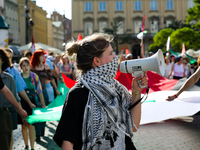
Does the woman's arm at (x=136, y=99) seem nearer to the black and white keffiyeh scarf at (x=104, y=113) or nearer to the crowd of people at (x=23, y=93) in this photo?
the black and white keffiyeh scarf at (x=104, y=113)

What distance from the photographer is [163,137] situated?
6.95m

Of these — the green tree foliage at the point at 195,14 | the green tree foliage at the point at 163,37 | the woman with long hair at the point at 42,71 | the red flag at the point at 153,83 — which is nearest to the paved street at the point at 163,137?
the woman with long hair at the point at 42,71

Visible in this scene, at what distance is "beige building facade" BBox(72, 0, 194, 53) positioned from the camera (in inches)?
2473

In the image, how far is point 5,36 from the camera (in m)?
8.57

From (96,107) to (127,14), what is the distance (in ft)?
205

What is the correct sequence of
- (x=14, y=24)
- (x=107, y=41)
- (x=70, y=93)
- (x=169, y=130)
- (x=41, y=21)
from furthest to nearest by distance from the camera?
(x=41, y=21) < (x=14, y=24) < (x=169, y=130) < (x=107, y=41) < (x=70, y=93)

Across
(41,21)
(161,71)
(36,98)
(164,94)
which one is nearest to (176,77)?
(164,94)

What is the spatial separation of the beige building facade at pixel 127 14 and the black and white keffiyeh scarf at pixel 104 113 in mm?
60355

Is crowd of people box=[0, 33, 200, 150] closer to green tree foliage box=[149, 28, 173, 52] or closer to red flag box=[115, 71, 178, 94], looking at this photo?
red flag box=[115, 71, 178, 94]

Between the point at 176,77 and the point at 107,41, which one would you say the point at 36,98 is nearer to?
the point at 107,41

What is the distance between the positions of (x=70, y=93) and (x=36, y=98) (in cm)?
419

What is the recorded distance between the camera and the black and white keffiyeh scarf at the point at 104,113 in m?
2.46

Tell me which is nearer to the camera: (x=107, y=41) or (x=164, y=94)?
(x=107, y=41)

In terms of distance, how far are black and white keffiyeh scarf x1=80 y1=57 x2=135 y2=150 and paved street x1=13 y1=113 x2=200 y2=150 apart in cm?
380
